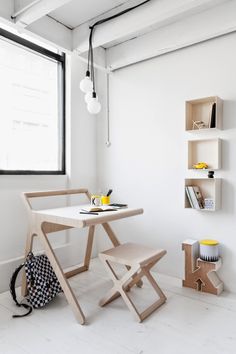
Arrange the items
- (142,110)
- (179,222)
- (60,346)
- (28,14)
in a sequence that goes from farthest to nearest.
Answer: (142,110) < (179,222) < (28,14) < (60,346)

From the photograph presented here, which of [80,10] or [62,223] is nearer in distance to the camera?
[62,223]

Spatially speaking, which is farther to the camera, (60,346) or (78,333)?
(78,333)

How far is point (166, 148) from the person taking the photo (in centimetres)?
268

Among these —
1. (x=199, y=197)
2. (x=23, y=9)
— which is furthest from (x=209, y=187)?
(x=23, y=9)

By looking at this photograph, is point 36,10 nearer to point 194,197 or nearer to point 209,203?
point 194,197

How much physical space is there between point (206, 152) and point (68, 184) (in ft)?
4.95

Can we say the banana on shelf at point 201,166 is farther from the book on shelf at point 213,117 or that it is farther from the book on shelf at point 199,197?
the book on shelf at point 213,117

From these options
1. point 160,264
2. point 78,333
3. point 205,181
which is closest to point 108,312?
point 78,333

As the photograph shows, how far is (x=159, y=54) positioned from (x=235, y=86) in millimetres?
860

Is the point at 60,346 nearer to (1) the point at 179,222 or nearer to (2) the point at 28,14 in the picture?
(1) the point at 179,222

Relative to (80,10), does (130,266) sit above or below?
below

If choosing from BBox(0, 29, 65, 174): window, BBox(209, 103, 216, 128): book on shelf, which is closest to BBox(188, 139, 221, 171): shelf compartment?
BBox(209, 103, 216, 128): book on shelf

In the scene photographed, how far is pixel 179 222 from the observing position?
2.61 m

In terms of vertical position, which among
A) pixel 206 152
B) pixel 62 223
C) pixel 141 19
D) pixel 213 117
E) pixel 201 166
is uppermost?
pixel 141 19
